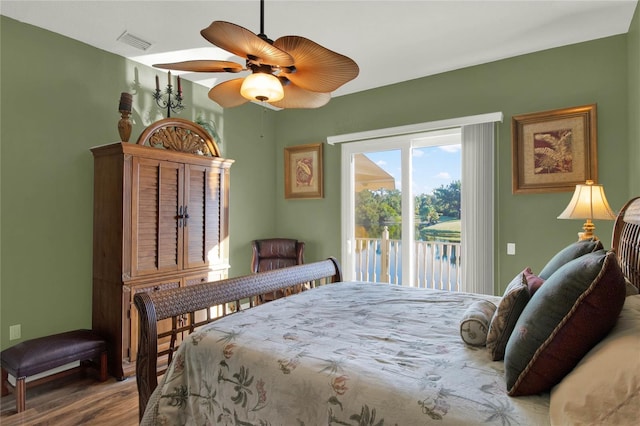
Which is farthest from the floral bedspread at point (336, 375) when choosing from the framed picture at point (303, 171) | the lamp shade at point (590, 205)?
the framed picture at point (303, 171)

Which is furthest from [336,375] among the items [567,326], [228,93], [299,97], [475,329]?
[228,93]

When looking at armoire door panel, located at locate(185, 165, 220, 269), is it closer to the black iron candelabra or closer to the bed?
the black iron candelabra

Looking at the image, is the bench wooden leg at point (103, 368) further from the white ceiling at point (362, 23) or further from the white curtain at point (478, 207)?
the white curtain at point (478, 207)

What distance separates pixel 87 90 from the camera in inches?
128

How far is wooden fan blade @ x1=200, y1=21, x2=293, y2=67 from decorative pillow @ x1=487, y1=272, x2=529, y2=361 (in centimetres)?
144

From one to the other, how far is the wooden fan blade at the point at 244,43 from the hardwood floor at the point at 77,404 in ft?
7.63

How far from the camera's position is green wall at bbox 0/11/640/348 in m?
2.84

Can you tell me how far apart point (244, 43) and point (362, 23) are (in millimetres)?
1651

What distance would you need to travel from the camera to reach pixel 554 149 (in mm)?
3312

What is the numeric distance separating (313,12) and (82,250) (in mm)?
2856

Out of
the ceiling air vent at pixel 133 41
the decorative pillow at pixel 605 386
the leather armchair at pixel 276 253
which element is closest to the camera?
the decorative pillow at pixel 605 386

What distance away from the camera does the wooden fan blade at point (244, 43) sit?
152 centimetres

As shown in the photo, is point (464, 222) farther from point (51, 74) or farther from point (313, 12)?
point (51, 74)

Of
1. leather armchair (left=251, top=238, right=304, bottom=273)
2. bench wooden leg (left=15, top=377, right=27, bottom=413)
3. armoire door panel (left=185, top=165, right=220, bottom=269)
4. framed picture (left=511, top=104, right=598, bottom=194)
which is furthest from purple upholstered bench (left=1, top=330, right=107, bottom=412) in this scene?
framed picture (left=511, top=104, right=598, bottom=194)
